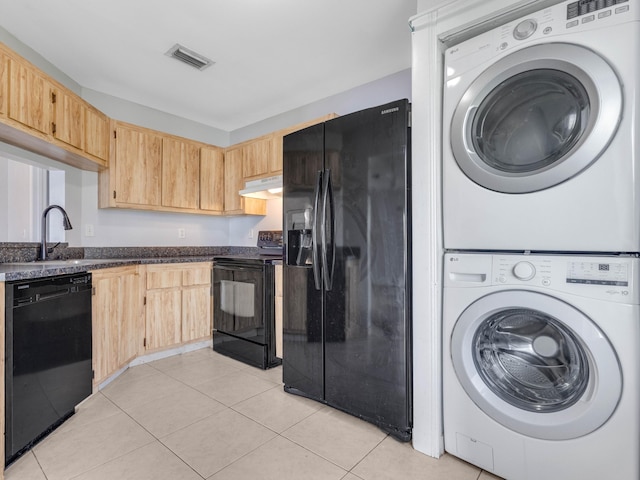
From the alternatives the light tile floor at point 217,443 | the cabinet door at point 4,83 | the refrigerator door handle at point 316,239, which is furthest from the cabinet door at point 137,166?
the refrigerator door handle at point 316,239

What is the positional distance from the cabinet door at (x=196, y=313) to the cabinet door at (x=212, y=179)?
982 mm

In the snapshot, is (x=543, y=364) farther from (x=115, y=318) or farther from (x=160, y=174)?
(x=160, y=174)

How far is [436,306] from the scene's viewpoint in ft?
5.34

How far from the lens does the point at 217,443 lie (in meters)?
1.74

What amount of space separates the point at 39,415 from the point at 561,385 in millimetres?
2468

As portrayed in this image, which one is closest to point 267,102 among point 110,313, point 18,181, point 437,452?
point 18,181

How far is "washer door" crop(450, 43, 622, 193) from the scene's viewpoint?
1.20 meters

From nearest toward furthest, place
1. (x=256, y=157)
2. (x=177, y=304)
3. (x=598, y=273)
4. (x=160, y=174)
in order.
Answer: (x=598, y=273) < (x=177, y=304) < (x=160, y=174) < (x=256, y=157)

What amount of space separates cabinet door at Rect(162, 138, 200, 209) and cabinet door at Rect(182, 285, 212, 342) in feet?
3.09

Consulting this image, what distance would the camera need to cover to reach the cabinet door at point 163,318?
289 centimetres

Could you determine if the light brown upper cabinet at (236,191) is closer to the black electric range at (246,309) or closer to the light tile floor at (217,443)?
the black electric range at (246,309)

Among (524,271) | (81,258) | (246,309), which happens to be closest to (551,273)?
(524,271)

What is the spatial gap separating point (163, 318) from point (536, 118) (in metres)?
3.03

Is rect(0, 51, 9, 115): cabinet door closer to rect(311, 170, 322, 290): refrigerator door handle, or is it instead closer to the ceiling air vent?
the ceiling air vent
